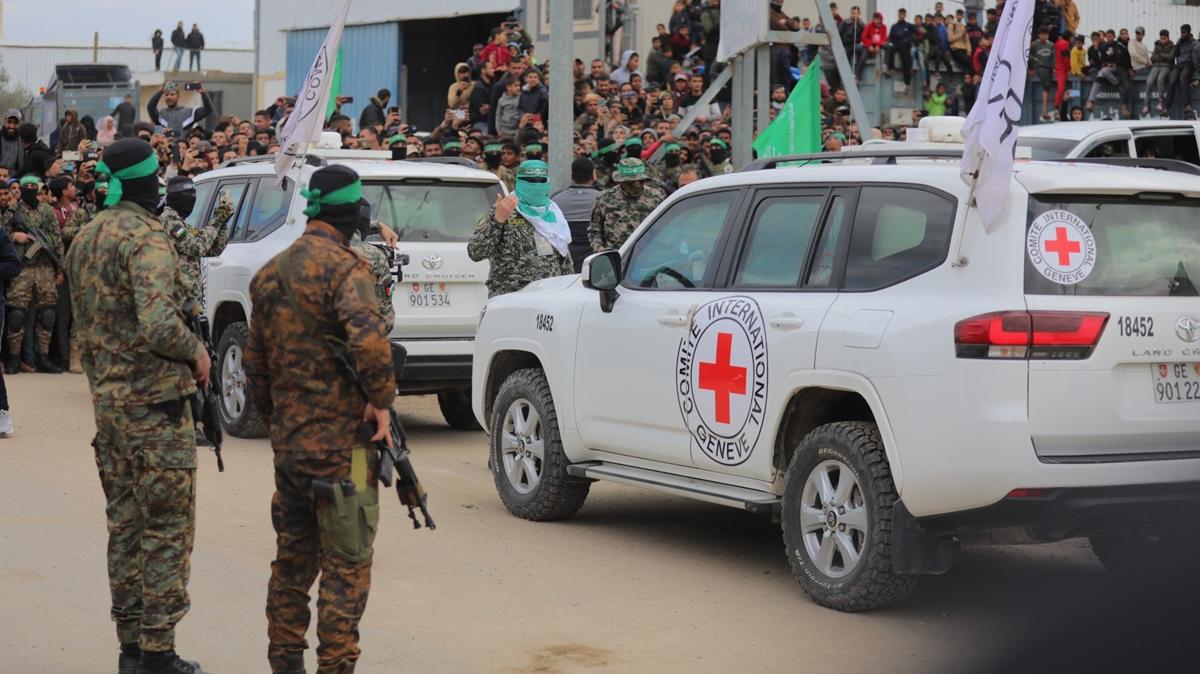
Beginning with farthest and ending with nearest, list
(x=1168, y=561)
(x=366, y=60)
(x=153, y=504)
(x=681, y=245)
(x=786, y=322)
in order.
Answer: (x=366, y=60) < (x=681, y=245) < (x=786, y=322) < (x=153, y=504) < (x=1168, y=561)

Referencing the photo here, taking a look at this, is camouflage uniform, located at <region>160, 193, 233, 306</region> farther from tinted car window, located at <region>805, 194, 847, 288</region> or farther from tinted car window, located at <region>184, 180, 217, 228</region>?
tinted car window, located at <region>805, 194, 847, 288</region>

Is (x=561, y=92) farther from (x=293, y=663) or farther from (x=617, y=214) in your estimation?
(x=293, y=663)

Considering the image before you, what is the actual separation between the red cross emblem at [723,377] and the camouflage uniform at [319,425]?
2522 millimetres

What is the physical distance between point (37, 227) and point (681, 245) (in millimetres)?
10850

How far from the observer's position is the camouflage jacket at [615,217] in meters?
12.8

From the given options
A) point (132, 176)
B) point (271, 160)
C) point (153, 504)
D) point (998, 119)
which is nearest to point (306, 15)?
point (271, 160)

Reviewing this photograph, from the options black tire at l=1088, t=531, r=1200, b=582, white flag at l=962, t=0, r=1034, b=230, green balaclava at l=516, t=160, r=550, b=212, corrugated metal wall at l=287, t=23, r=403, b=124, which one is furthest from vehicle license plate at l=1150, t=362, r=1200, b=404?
corrugated metal wall at l=287, t=23, r=403, b=124

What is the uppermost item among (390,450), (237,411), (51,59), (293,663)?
(51,59)

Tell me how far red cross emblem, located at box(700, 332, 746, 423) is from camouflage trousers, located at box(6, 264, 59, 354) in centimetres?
1118

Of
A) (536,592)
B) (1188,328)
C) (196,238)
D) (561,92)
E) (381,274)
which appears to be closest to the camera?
(1188,328)

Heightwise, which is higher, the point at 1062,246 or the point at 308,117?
the point at 308,117

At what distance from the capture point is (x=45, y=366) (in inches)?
687

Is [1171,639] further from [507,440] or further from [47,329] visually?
[47,329]

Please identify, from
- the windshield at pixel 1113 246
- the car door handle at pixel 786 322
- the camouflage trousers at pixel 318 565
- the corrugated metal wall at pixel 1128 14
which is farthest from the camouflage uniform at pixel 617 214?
the corrugated metal wall at pixel 1128 14
